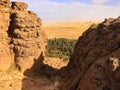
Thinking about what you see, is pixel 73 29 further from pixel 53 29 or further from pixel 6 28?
pixel 6 28

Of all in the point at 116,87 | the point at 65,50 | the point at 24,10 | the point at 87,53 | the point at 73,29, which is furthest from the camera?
the point at 73,29

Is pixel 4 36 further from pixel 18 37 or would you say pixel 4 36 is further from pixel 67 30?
pixel 67 30

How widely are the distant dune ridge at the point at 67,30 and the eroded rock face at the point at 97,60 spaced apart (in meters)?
101

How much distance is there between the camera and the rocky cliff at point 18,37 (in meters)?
35.1

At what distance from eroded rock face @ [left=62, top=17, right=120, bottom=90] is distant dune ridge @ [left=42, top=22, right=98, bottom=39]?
100851 millimetres

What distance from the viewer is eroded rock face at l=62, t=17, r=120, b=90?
26.0 meters

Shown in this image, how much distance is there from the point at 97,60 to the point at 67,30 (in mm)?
128232

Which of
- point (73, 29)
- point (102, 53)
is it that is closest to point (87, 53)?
point (102, 53)

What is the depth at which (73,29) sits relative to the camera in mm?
159500

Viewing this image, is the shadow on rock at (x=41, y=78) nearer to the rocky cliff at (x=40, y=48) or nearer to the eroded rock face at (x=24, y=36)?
the rocky cliff at (x=40, y=48)

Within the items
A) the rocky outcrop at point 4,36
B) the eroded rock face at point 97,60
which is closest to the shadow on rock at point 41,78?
the eroded rock face at point 97,60

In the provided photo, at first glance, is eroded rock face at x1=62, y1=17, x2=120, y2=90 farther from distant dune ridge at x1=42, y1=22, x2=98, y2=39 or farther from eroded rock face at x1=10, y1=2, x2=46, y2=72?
distant dune ridge at x1=42, y1=22, x2=98, y2=39

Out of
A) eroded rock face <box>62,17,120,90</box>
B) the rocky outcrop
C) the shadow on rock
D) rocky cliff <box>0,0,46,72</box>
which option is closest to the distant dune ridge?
the shadow on rock

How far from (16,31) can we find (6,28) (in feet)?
3.24
